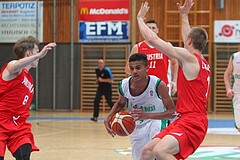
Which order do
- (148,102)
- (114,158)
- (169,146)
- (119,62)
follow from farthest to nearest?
(119,62), (114,158), (148,102), (169,146)

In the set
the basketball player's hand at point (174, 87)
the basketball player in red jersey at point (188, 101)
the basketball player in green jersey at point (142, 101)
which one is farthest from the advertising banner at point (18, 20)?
the basketball player in red jersey at point (188, 101)

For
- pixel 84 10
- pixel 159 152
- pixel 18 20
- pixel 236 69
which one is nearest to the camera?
pixel 159 152

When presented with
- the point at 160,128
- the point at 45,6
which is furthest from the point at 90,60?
the point at 160,128

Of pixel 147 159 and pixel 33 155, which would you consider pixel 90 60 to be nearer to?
pixel 33 155

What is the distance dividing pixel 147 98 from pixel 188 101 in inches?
31.9

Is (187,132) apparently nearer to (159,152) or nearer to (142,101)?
(159,152)

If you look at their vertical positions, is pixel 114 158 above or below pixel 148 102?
below

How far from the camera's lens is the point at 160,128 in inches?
265

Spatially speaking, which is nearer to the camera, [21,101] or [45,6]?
[21,101]

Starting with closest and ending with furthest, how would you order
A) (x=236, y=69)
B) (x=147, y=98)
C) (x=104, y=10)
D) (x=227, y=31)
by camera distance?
1. (x=147, y=98)
2. (x=236, y=69)
3. (x=227, y=31)
4. (x=104, y=10)

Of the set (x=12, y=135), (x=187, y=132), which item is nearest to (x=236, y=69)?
(x=187, y=132)

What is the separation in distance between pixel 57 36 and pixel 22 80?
52.2ft

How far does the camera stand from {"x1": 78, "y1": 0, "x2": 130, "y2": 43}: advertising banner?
69.5 ft

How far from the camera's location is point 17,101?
5.80 metres
